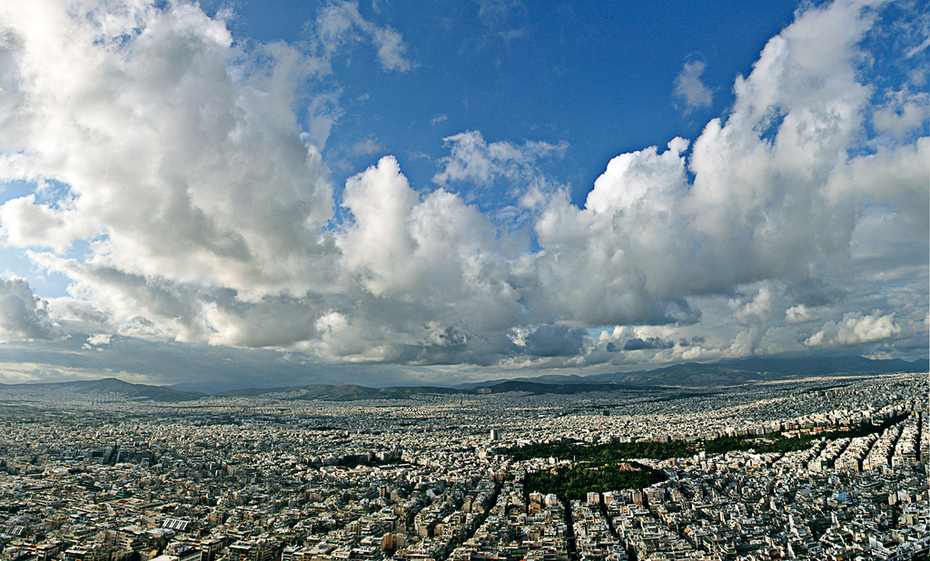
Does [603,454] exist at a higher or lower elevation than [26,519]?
lower

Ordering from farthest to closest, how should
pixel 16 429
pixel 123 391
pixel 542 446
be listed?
1. pixel 123 391
2. pixel 16 429
3. pixel 542 446

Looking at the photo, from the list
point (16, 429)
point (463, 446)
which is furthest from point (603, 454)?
point (16, 429)

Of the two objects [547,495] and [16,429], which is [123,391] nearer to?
[16,429]

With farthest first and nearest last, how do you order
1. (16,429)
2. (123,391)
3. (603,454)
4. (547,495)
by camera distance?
(123,391)
(16,429)
(603,454)
(547,495)

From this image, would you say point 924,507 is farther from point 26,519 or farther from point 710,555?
point 26,519

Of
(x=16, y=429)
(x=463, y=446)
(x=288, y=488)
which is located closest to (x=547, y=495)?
(x=288, y=488)

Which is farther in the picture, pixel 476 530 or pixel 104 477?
pixel 104 477

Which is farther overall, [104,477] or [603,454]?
[603,454]

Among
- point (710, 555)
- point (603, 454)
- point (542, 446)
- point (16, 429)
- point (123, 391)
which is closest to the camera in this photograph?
point (710, 555)

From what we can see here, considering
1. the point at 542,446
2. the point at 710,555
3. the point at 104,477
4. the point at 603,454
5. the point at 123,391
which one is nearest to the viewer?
the point at 710,555
